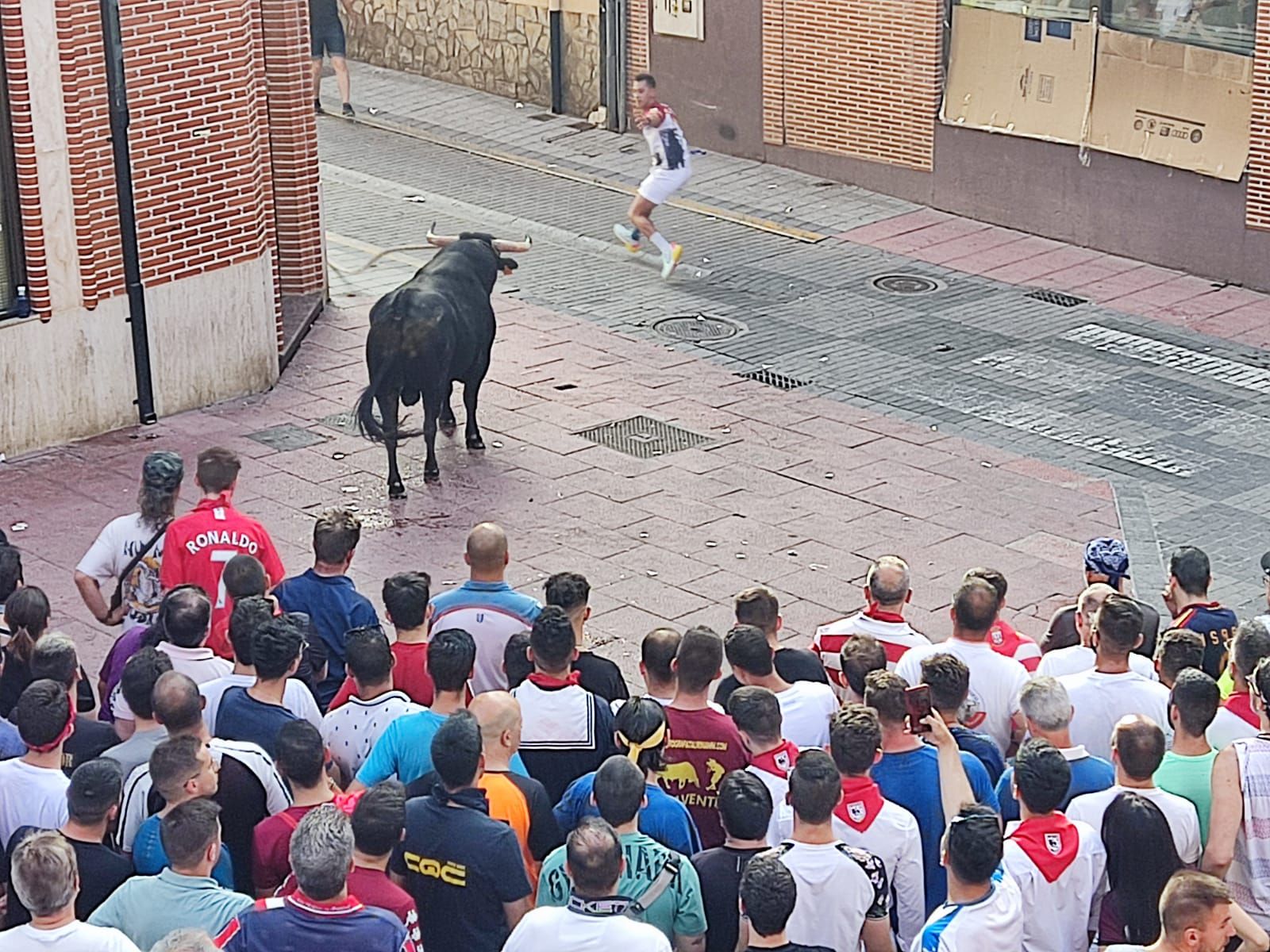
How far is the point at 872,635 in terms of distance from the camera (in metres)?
8.02

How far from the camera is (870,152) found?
20062 millimetres

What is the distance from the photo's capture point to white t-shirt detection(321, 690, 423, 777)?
6.97 metres

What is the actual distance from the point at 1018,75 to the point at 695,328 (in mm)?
4752

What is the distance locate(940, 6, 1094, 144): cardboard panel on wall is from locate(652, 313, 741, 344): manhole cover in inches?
167

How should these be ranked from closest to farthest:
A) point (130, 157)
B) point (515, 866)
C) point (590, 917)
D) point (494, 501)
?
point (590, 917) < point (515, 866) < point (494, 501) < point (130, 157)

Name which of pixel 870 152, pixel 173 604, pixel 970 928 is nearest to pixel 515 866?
pixel 970 928

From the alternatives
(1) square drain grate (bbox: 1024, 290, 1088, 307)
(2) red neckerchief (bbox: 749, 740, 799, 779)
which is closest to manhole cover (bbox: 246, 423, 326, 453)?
(1) square drain grate (bbox: 1024, 290, 1088, 307)

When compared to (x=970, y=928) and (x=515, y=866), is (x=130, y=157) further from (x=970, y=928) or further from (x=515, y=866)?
(x=970, y=928)

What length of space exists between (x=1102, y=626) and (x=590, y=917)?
2.72 m

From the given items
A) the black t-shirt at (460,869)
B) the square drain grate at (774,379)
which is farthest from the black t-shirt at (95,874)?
the square drain grate at (774,379)

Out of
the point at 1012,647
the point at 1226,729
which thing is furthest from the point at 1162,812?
the point at 1012,647

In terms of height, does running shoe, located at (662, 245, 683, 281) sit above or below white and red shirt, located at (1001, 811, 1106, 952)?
below

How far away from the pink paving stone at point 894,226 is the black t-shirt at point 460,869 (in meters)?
13.2

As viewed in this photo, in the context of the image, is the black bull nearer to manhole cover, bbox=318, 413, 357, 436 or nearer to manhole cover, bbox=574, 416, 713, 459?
manhole cover, bbox=318, 413, 357, 436
